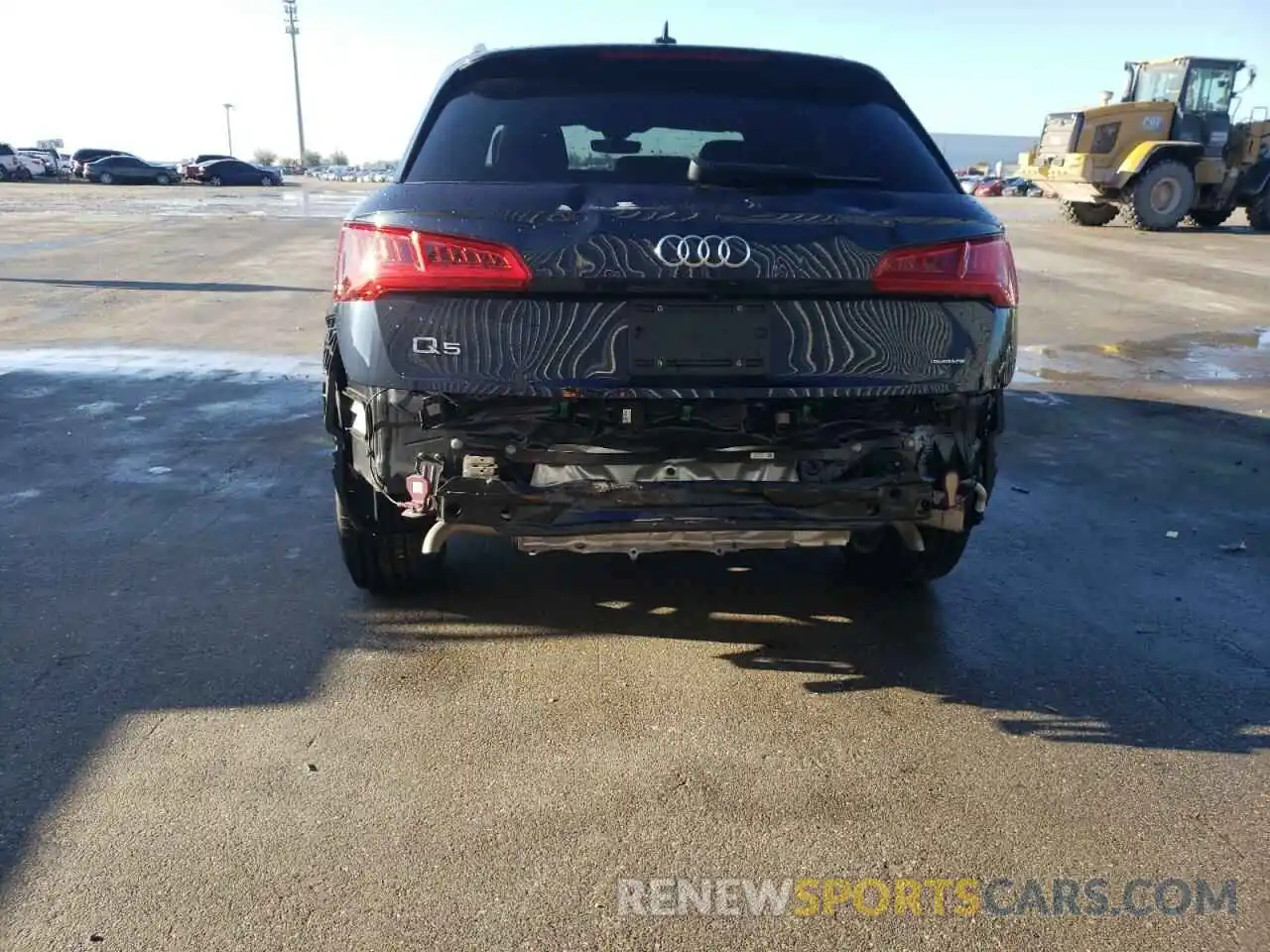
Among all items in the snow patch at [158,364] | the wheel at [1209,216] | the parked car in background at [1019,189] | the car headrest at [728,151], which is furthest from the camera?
the parked car in background at [1019,189]

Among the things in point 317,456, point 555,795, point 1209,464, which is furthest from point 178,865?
point 1209,464

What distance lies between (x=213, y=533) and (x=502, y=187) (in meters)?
2.50

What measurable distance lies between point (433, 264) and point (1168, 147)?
892 inches

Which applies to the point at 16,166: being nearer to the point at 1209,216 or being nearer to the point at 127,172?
the point at 127,172

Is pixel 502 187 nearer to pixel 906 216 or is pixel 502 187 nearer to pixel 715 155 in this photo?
pixel 715 155

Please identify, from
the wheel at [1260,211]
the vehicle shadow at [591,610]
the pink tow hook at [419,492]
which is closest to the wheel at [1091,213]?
the wheel at [1260,211]

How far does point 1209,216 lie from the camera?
23828 millimetres

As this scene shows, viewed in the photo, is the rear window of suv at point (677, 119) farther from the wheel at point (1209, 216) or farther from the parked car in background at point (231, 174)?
the parked car in background at point (231, 174)

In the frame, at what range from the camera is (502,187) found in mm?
2982

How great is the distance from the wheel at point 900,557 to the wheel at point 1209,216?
23298 mm

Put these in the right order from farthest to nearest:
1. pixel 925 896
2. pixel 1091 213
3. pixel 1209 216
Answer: pixel 1091 213 → pixel 1209 216 → pixel 925 896

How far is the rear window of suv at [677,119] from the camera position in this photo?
10.8ft

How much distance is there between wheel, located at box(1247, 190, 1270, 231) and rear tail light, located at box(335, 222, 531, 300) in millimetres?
24981

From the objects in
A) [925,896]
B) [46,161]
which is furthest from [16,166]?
[925,896]
